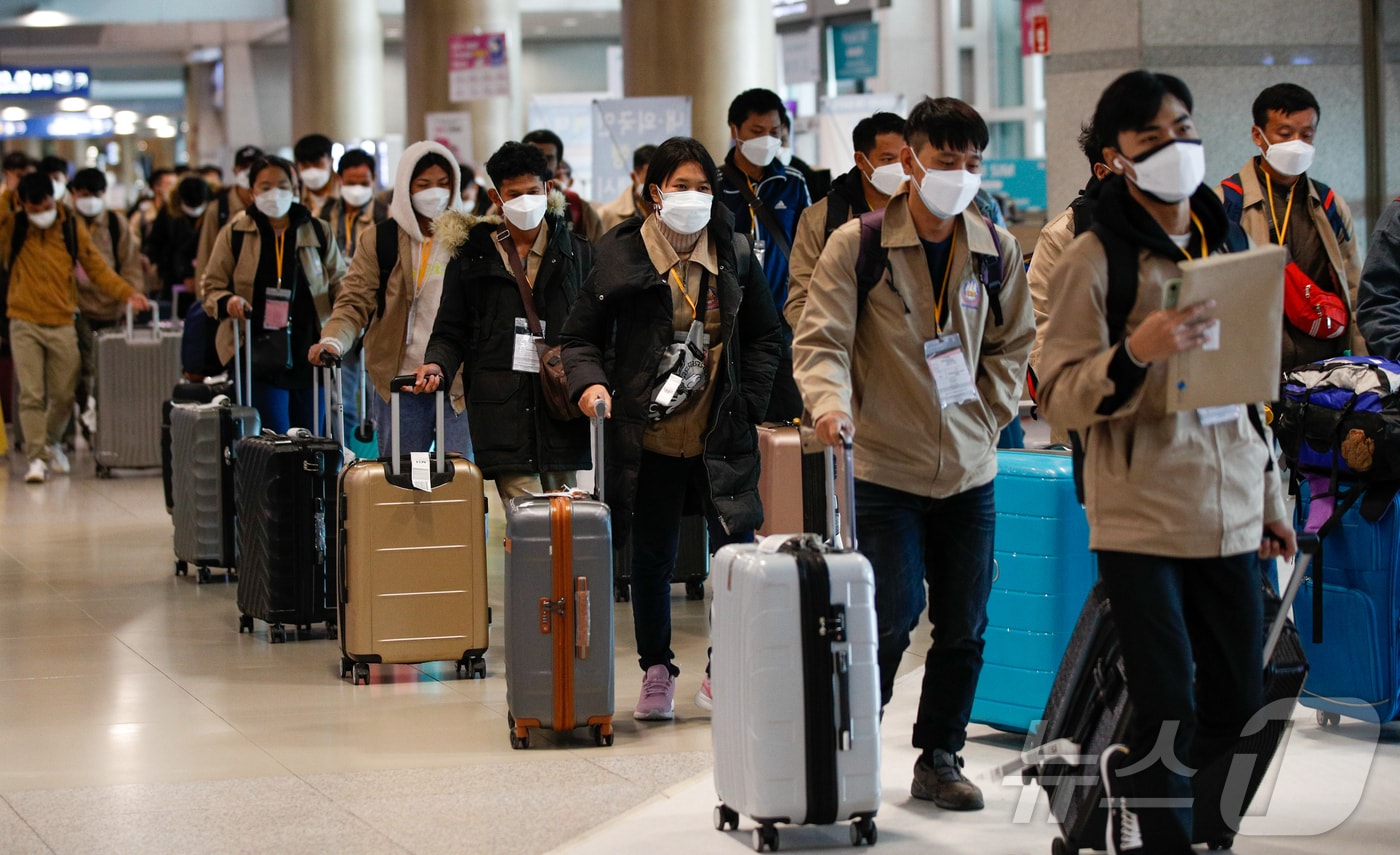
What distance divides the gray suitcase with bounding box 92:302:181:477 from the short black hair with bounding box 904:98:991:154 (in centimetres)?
850

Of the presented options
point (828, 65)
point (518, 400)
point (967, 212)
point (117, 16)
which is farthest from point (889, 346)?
point (117, 16)

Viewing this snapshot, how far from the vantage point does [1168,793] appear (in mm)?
3508

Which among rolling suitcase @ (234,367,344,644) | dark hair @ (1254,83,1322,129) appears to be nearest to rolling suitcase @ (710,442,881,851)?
dark hair @ (1254,83,1322,129)

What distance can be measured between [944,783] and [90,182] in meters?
11.7

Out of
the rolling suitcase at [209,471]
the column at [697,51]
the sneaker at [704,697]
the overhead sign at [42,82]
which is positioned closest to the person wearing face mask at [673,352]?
the sneaker at [704,697]

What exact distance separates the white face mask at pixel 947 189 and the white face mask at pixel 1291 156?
7.39 ft

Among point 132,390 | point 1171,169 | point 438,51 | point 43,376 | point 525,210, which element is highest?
point 438,51

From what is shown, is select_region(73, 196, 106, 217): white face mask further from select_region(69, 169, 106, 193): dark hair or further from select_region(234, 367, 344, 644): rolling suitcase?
select_region(234, 367, 344, 644): rolling suitcase

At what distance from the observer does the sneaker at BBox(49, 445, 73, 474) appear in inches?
496

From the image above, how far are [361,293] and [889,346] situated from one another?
3.06m

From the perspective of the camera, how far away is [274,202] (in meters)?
8.30

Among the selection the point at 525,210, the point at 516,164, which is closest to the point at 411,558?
the point at 525,210

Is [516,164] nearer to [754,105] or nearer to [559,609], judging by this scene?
[754,105]

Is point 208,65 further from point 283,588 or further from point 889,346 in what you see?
point 889,346
